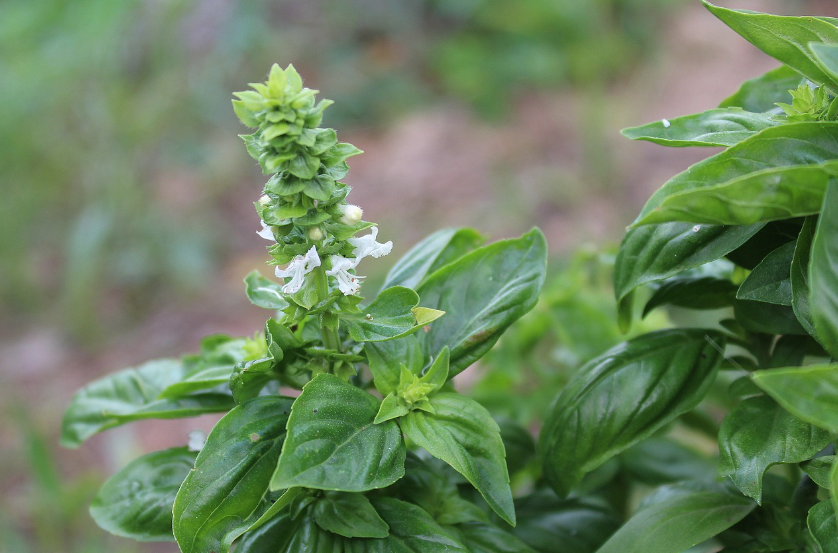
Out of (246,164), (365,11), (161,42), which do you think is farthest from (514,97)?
(161,42)

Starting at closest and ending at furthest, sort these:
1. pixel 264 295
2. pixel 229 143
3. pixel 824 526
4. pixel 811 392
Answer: pixel 811 392, pixel 824 526, pixel 264 295, pixel 229 143

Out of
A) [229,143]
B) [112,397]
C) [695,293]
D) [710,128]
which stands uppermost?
[229,143]

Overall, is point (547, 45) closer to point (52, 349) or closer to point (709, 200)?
point (52, 349)

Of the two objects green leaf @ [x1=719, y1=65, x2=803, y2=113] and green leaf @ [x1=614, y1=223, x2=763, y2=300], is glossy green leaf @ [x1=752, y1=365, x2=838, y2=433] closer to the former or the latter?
green leaf @ [x1=614, y1=223, x2=763, y2=300]

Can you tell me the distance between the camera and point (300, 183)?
2.90 feet

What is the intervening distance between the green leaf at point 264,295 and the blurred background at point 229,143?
4.77 feet

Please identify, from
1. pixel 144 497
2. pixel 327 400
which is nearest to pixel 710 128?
pixel 327 400

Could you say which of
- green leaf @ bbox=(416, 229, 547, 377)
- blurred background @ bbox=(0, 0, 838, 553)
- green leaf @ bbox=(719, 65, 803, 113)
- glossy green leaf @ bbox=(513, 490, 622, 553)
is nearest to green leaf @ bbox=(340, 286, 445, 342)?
green leaf @ bbox=(416, 229, 547, 377)

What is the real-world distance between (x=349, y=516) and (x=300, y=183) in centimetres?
41

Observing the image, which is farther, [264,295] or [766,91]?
[766,91]

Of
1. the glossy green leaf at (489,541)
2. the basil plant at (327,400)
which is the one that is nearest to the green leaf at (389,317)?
the basil plant at (327,400)

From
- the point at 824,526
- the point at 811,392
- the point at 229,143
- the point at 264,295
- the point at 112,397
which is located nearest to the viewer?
the point at 811,392

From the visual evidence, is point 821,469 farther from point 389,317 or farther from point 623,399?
point 389,317

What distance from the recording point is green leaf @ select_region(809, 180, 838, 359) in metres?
0.77
